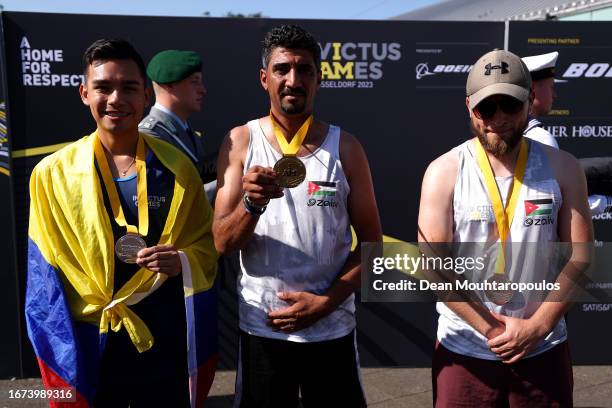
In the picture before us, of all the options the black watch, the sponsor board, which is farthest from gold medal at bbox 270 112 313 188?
the sponsor board

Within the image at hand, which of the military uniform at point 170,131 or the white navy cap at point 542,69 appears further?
the white navy cap at point 542,69

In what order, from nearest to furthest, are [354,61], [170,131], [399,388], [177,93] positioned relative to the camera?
[170,131] → [177,93] → [354,61] → [399,388]

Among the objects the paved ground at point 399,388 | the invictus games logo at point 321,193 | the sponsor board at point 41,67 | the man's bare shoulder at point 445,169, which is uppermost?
the sponsor board at point 41,67

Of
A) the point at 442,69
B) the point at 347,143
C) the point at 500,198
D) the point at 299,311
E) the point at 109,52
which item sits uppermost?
the point at 442,69

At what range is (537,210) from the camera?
6.91 ft

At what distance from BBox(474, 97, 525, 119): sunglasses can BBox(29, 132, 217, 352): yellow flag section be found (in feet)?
4.02

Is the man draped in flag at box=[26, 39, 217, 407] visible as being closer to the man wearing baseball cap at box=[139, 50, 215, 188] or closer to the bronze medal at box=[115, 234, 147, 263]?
the bronze medal at box=[115, 234, 147, 263]

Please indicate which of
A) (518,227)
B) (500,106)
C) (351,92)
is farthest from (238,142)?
(351,92)

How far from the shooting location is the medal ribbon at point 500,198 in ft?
6.92

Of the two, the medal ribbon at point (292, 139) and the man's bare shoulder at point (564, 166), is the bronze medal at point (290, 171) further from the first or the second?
the man's bare shoulder at point (564, 166)

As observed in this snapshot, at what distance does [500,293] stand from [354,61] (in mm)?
2434

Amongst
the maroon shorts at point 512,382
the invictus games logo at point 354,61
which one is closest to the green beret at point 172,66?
the invictus games logo at point 354,61

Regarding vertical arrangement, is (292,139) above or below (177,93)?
below

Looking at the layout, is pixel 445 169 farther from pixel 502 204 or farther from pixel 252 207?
pixel 252 207
